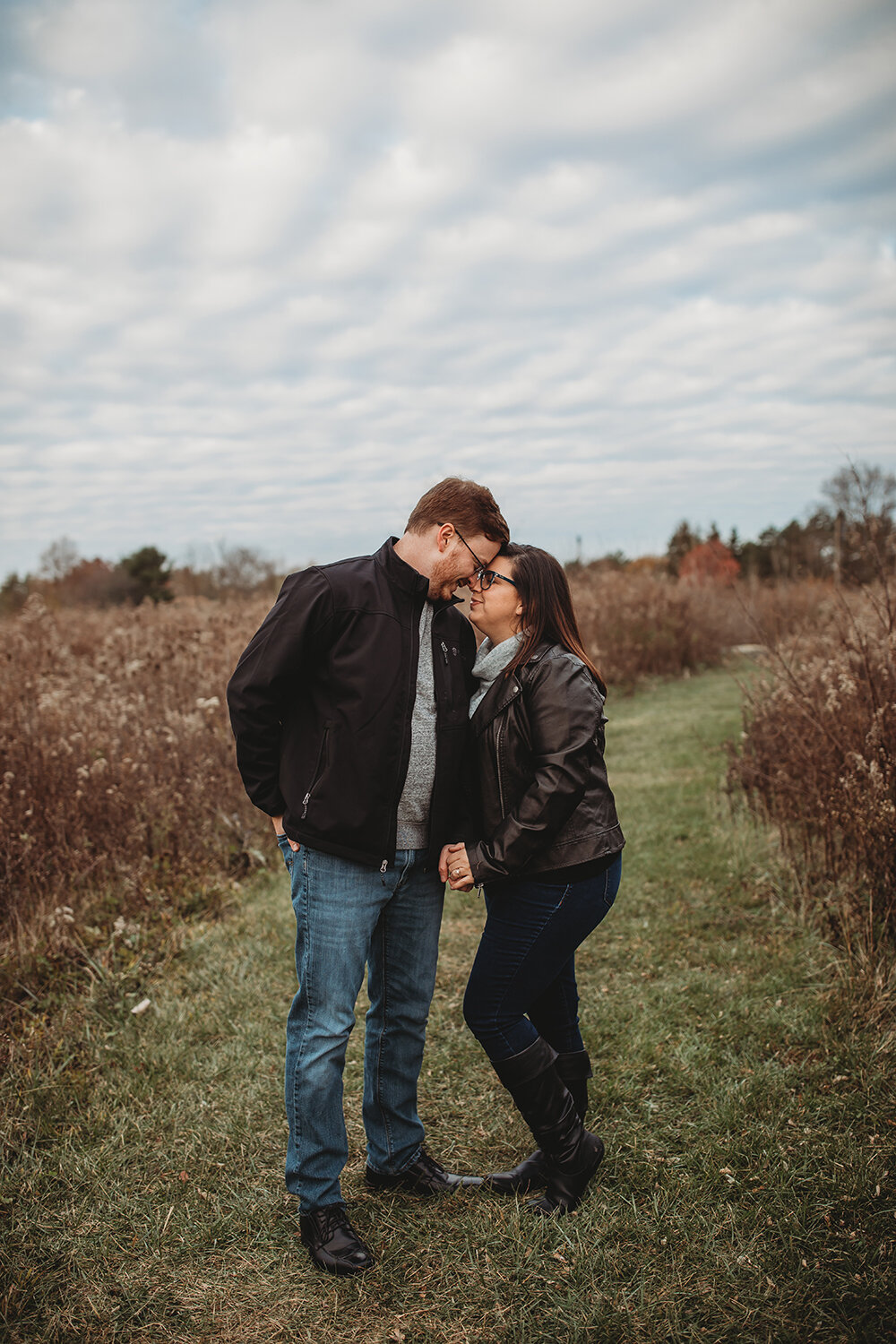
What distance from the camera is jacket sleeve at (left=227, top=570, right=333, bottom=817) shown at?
7.94 ft

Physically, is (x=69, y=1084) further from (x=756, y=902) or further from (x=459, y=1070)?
(x=756, y=902)

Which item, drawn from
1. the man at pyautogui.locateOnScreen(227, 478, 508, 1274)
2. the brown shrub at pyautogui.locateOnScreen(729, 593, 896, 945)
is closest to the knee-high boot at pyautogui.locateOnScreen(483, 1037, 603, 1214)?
the man at pyautogui.locateOnScreen(227, 478, 508, 1274)

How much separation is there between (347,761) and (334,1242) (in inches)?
58.3

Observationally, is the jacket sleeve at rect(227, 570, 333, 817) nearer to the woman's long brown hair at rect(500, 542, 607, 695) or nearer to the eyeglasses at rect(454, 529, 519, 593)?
the eyeglasses at rect(454, 529, 519, 593)

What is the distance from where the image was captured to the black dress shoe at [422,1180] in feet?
9.34

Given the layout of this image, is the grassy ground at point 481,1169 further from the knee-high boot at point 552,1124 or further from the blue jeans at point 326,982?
the blue jeans at point 326,982

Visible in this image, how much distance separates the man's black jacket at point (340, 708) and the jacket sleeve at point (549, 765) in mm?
261

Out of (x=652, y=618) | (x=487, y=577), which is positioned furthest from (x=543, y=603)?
(x=652, y=618)

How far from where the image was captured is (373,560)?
2650mm

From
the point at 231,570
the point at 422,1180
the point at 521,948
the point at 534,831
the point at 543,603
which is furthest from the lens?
the point at 231,570

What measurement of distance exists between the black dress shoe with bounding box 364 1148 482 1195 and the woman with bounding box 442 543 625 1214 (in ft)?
1.03

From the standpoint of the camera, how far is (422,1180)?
2.85m

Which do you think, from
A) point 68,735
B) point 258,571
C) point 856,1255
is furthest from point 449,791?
point 258,571

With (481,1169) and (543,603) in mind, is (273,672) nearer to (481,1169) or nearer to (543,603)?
(543,603)
